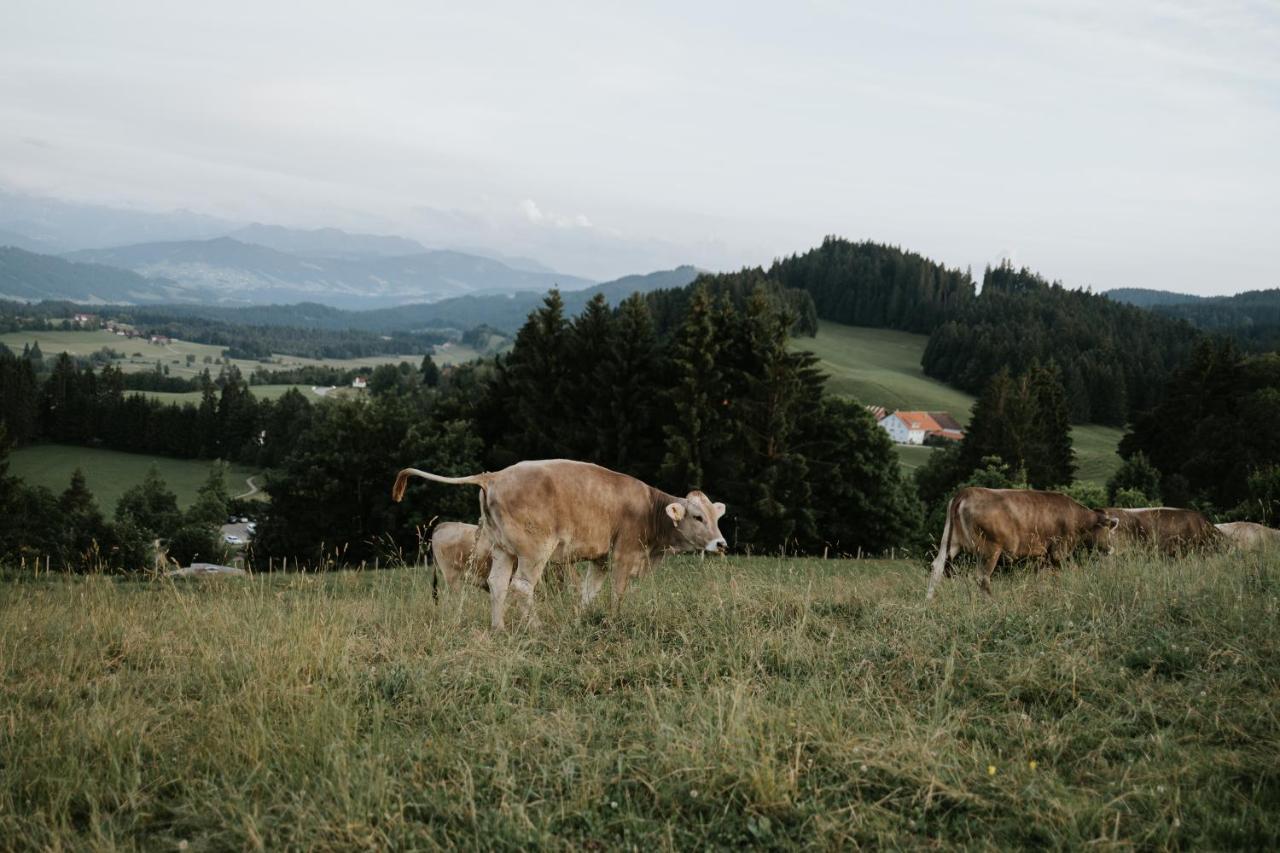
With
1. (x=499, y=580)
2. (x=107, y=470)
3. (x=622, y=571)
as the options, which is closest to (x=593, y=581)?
(x=622, y=571)

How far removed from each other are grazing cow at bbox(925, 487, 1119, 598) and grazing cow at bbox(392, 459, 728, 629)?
4.51 m

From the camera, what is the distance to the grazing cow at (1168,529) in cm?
1406

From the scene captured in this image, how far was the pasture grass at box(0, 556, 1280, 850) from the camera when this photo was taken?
441 cm

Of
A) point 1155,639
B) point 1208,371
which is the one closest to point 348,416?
point 1155,639

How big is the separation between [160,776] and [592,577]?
5998 millimetres

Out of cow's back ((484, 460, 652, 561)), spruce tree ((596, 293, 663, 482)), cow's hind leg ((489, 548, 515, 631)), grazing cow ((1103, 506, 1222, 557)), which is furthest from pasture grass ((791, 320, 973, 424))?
cow's hind leg ((489, 548, 515, 631))

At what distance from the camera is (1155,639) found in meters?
6.87

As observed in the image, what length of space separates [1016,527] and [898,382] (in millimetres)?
126275

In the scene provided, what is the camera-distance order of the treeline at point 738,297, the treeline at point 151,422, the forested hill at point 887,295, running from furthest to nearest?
the forested hill at point 887,295 < the treeline at point 738,297 < the treeline at point 151,422

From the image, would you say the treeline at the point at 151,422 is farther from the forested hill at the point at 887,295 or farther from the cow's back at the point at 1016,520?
the forested hill at the point at 887,295

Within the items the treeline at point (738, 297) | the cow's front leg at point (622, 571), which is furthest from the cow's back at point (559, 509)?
the treeline at point (738, 297)

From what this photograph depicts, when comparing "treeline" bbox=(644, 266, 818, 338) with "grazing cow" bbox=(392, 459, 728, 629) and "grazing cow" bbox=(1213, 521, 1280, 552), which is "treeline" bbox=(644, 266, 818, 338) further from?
"grazing cow" bbox=(392, 459, 728, 629)

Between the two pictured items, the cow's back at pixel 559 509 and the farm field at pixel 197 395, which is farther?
→ the farm field at pixel 197 395

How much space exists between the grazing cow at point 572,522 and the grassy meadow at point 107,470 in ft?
263
